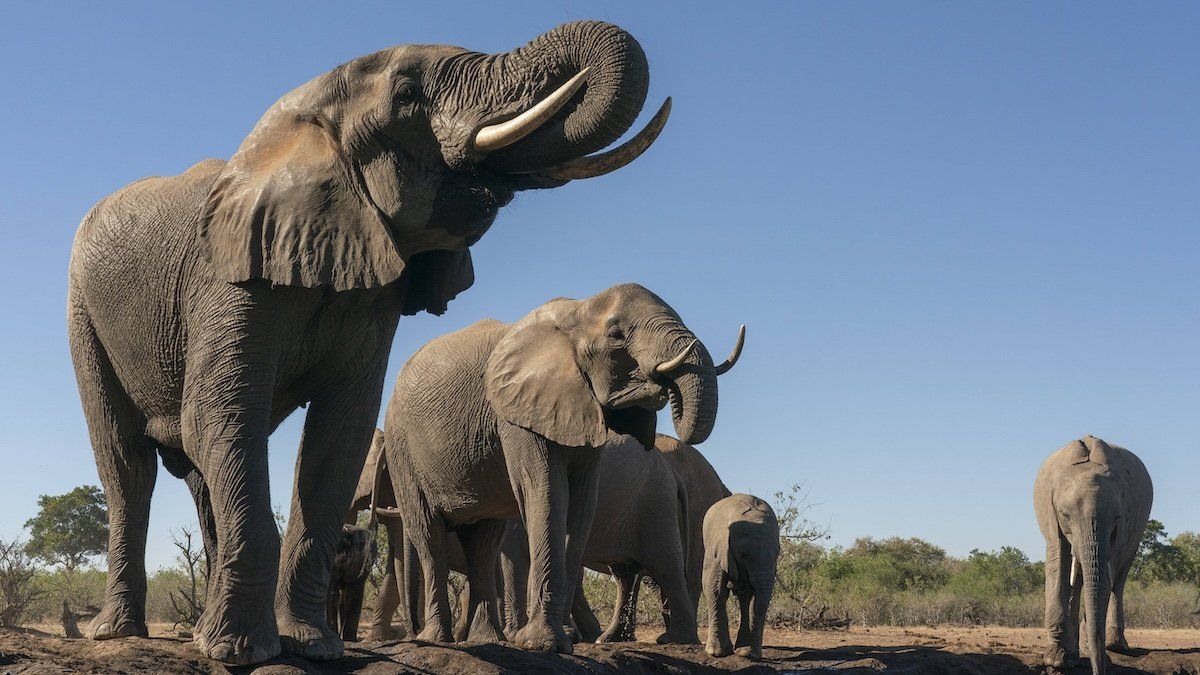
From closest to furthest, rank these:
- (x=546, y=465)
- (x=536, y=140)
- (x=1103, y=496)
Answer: (x=536, y=140) < (x=546, y=465) < (x=1103, y=496)

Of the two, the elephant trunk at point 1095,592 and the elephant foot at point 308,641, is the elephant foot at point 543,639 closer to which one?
the elephant foot at point 308,641

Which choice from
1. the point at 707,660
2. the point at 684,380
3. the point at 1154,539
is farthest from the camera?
the point at 1154,539

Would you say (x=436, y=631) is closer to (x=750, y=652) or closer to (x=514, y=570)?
(x=514, y=570)

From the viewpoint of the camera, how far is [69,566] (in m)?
31.5

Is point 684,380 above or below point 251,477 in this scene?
above

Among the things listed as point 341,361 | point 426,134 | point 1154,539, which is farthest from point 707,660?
point 1154,539

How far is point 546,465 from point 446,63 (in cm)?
361

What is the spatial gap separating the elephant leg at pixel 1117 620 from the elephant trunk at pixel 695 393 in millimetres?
6251

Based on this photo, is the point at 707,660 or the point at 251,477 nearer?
the point at 251,477

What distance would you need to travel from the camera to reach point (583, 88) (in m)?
5.34

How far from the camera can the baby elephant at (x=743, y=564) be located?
35.8 feet

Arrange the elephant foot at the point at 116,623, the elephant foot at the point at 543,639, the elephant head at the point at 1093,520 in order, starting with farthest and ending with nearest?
the elephant head at the point at 1093,520 → the elephant foot at the point at 543,639 → the elephant foot at the point at 116,623

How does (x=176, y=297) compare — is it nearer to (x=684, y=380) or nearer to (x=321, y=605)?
(x=321, y=605)

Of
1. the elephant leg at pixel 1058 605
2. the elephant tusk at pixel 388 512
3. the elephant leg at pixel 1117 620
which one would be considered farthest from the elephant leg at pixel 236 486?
the elephant leg at pixel 1117 620
